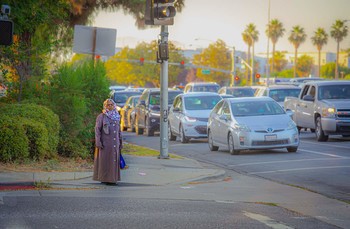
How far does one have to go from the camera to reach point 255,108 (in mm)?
19312

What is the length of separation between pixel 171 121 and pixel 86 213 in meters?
16.5

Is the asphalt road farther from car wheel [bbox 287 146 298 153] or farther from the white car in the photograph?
the white car

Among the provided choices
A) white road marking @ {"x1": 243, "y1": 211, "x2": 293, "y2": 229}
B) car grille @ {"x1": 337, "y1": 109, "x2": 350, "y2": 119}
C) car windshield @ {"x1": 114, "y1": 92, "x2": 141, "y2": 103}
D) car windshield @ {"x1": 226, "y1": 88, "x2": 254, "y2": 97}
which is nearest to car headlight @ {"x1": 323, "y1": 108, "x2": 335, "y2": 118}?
car grille @ {"x1": 337, "y1": 109, "x2": 350, "y2": 119}

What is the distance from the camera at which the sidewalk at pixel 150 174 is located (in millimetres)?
11711

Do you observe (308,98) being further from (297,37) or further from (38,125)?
(297,37)

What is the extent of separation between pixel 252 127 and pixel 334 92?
5858 millimetres

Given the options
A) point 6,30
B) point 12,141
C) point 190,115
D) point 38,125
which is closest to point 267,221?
point 6,30

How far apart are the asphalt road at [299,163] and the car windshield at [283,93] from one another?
8.23m

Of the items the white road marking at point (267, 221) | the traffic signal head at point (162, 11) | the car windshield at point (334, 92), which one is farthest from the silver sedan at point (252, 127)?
the white road marking at point (267, 221)

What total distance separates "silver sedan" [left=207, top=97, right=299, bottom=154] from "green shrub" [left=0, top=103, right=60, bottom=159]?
5736 millimetres

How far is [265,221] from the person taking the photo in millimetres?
8234

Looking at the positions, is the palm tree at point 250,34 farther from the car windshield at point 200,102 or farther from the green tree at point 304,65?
the car windshield at point 200,102

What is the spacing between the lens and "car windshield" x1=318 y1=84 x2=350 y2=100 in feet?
73.8

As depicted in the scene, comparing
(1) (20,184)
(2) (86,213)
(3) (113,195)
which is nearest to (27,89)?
(1) (20,184)
